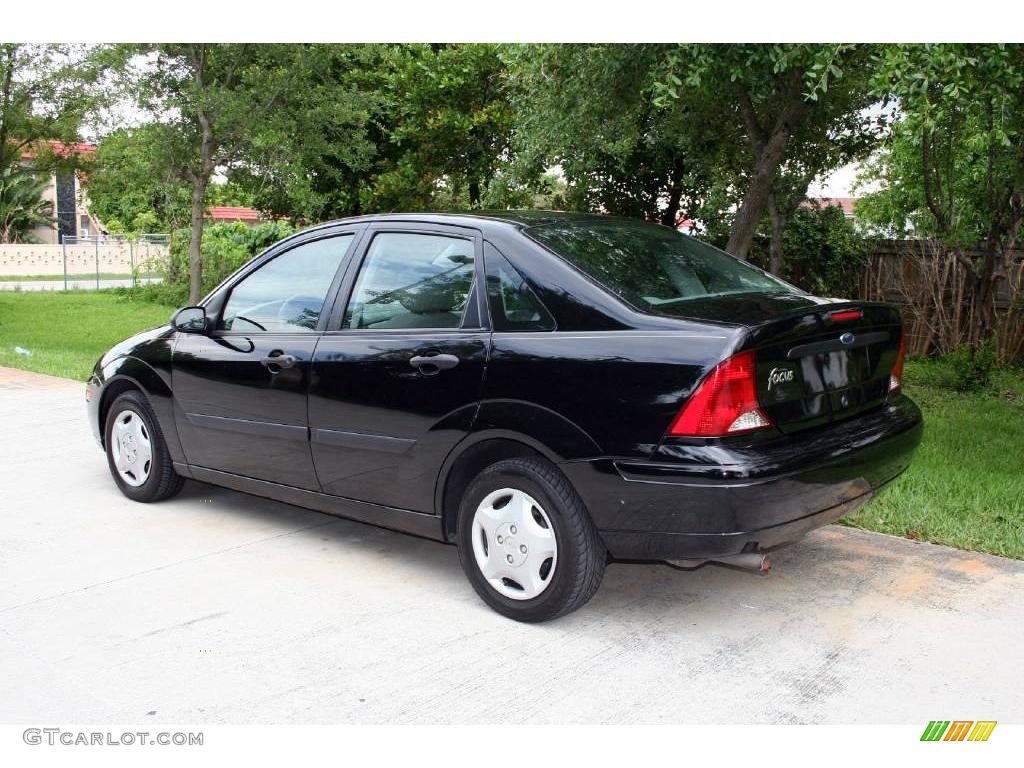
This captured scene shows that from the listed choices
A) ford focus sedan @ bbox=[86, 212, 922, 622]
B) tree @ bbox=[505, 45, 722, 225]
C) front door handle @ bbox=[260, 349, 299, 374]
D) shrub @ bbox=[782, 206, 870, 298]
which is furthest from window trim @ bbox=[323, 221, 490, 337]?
shrub @ bbox=[782, 206, 870, 298]

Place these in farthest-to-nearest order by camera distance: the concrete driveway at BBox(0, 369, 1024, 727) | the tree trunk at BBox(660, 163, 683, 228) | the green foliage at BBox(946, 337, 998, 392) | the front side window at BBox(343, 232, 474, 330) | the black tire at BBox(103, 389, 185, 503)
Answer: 1. the tree trunk at BBox(660, 163, 683, 228)
2. the green foliage at BBox(946, 337, 998, 392)
3. the black tire at BBox(103, 389, 185, 503)
4. the front side window at BBox(343, 232, 474, 330)
5. the concrete driveway at BBox(0, 369, 1024, 727)

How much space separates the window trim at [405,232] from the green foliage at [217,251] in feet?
53.6

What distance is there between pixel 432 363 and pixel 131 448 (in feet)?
8.45

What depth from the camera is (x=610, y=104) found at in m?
8.65

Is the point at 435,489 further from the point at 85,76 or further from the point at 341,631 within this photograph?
the point at 85,76

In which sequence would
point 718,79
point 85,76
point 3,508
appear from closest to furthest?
point 3,508 → point 718,79 → point 85,76

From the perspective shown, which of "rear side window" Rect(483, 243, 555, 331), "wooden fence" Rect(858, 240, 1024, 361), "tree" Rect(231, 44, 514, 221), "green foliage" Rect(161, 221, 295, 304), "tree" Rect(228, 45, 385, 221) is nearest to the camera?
"rear side window" Rect(483, 243, 555, 331)

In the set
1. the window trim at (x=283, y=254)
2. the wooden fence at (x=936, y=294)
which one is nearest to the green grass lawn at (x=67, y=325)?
the window trim at (x=283, y=254)

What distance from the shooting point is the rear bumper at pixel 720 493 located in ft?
11.9

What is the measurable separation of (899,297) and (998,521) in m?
8.01

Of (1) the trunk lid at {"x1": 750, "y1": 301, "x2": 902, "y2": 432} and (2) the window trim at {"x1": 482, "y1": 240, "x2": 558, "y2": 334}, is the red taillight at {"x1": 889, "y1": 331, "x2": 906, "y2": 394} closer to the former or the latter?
(1) the trunk lid at {"x1": 750, "y1": 301, "x2": 902, "y2": 432}

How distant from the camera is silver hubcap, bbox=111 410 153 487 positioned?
5957 millimetres

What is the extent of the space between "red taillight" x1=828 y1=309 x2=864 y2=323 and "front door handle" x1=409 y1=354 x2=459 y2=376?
60.0 inches

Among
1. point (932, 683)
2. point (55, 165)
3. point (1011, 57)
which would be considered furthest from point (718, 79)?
point (55, 165)
